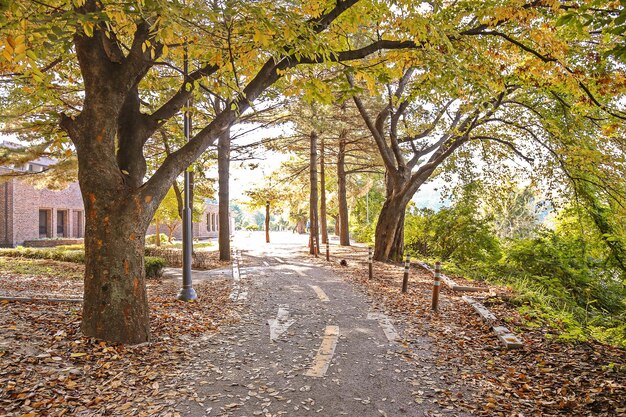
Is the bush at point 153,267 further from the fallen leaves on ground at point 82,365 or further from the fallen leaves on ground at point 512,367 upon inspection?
the fallen leaves on ground at point 512,367

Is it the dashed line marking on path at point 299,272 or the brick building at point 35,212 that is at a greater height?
the brick building at point 35,212

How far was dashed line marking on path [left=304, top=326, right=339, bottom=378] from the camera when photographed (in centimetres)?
512

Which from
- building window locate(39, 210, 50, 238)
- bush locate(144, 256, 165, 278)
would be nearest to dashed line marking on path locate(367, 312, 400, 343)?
bush locate(144, 256, 165, 278)

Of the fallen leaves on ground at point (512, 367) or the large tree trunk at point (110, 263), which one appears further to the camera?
the large tree trunk at point (110, 263)

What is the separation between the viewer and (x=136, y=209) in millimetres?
5863

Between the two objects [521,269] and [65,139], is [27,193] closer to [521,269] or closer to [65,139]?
[65,139]

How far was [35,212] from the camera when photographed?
29.7 m

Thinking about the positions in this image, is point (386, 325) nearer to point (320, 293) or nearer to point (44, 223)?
point (320, 293)

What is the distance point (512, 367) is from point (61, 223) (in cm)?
3651

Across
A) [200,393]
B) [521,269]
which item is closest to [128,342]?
[200,393]

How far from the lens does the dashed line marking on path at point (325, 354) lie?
512 centimetres

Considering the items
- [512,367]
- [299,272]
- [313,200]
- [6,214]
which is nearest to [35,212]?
[6,214]

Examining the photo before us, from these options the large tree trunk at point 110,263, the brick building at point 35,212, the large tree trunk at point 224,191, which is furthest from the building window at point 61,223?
the large tree trunk at point 110,263

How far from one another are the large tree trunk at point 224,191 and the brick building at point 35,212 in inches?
578
